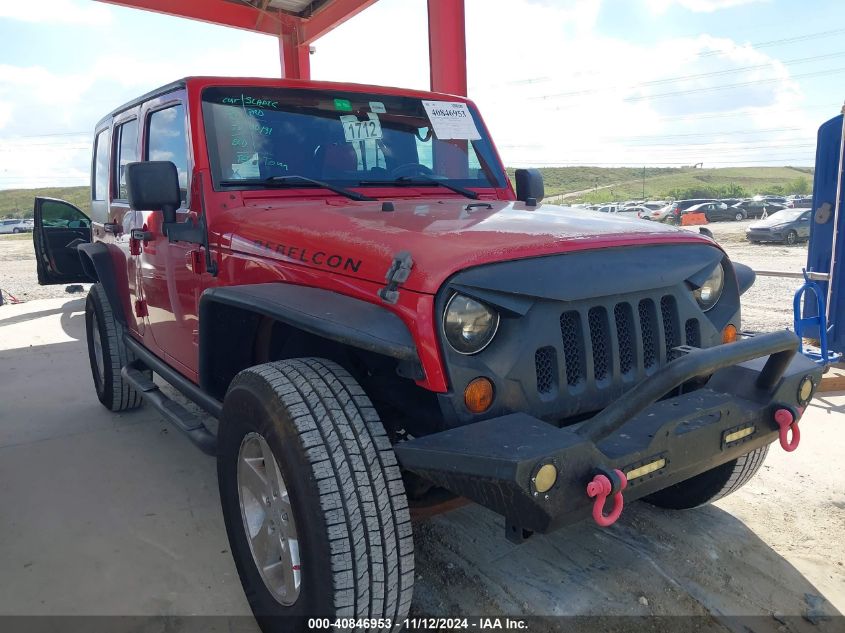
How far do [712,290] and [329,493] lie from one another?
1579 mm

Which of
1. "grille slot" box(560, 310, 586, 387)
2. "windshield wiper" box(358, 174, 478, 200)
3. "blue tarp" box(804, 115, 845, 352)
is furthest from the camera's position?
"blue tarp" box(804, 115, 845, 352)

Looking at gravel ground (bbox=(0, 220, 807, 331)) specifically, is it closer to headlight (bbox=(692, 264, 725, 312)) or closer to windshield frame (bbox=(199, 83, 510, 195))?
windshield frame (bbox=(199, 83, 510, 195))

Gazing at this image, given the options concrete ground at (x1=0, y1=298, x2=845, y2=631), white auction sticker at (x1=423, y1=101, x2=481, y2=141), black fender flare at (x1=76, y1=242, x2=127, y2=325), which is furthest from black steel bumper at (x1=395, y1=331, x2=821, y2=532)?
black fender flare at (x1=76, y1=242, x2=127, y2=325)

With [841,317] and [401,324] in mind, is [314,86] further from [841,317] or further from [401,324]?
[841,317]

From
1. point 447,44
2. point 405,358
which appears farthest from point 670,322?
point 447,44

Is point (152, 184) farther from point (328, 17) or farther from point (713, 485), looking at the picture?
point (328, 17)

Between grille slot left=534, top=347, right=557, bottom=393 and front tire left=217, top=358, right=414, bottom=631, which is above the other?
grille slot left=534, top=347, right=557, bottom=393

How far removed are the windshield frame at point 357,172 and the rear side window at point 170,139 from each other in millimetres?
163

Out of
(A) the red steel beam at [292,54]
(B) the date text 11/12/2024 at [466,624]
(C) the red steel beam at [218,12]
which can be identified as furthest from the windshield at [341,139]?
(A) the red steel beam at [292,54]

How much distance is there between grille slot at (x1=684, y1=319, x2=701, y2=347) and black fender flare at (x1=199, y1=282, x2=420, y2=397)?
1074 millimetres

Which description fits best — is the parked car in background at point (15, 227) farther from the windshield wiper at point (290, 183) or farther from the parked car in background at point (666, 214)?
the windshield wiper at point (290, 183)

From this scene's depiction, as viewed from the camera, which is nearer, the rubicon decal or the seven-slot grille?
the seven-slot grille

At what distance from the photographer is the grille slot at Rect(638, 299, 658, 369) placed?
212cm

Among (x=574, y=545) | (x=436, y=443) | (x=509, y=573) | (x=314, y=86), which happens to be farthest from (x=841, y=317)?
(x=436, y=443)
